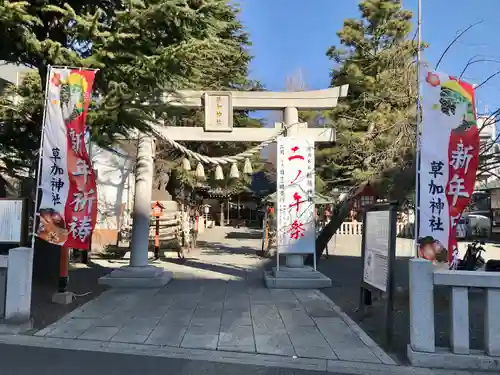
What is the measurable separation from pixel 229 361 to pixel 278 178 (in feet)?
18.4

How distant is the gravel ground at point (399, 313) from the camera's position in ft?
20.1

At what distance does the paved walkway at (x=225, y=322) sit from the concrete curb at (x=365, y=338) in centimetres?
1

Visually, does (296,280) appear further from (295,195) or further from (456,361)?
(456,361)

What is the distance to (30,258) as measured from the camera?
6480 millimetres

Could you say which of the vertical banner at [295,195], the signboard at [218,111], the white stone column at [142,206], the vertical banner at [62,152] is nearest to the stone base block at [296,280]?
the vertical banner at [295,195]

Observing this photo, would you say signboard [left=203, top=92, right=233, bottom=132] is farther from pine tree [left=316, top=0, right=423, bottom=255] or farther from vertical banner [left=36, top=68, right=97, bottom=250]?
vertical banner [left=36, top=68, right=97, bottom=250]

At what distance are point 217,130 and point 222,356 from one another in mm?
6119

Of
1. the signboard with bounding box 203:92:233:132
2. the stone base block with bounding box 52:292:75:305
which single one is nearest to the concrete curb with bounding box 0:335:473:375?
the stone base block with bounding box 52:292:75:305

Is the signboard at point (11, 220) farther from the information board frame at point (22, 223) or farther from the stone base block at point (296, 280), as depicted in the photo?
the stone base block at point (296, 280)

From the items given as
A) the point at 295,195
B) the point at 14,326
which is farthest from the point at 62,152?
the point at 295,195

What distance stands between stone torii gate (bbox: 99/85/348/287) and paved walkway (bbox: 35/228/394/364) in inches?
39.6

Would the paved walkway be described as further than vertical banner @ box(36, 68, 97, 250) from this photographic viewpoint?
No

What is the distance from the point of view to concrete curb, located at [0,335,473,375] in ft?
16.6

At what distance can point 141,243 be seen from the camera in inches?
417
